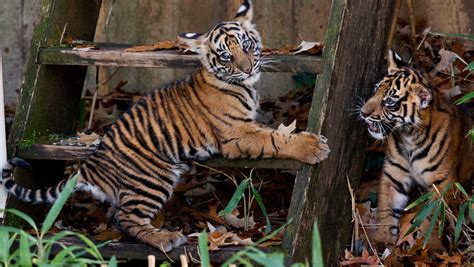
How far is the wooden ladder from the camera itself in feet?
17.4

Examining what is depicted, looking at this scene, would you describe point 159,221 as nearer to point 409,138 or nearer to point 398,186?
point 398,186

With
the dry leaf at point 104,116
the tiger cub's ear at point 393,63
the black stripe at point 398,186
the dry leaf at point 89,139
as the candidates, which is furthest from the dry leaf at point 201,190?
the tiger cub's ear at point 393,63

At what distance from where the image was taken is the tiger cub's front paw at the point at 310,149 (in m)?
5.23

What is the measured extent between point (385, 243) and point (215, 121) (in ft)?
3.84

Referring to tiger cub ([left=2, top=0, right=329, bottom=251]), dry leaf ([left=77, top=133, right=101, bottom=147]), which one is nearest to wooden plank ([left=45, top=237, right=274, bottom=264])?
tiger cub ([left=2, top=0, right=329, bottom=251])

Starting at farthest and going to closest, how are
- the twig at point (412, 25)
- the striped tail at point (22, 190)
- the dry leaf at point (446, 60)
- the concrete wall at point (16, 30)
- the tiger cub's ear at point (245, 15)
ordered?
the concrete wall at point (16, 30)
the twig at point (412, 25)
the dry leaf at point (446, 60)
the tiger cub's ear at point (245, 15)
the striped tail at point (22, 190)

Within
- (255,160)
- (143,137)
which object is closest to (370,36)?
(255,160)

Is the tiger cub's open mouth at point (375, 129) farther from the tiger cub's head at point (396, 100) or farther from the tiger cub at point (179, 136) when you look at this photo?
the tiger cub at point (179, 136)

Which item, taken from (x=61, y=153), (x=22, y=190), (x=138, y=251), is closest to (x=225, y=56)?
(x=61, y=153)

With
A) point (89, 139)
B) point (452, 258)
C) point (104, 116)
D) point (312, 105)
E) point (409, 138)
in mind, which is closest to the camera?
point (312, 105)

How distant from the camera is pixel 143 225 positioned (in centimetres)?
546

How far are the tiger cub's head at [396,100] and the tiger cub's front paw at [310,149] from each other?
1.22ft

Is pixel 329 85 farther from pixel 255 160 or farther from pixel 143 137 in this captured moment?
pixel 143 137

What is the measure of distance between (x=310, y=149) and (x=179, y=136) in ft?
2.47
